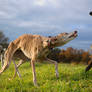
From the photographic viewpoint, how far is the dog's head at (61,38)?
534 cm

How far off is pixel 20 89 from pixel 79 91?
6.03 feet

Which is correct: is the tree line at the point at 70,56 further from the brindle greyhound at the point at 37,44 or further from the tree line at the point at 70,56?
the brindle greyhound at the point at 37,44

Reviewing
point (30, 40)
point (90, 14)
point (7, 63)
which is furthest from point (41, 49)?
point (90, 14)

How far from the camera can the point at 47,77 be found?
23.2 feet

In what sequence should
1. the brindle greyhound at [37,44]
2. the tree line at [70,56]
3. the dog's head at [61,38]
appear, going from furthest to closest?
the tree line at [70,56] < the brindle greyhound at [37,44] < the dog's head at [61,38]

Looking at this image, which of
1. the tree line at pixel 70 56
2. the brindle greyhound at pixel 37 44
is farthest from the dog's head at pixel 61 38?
the tree line at pixel 70 56

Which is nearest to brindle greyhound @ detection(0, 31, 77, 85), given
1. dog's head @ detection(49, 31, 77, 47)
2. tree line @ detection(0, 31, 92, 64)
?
dog's head @ detection(49, 31, 77, 47)

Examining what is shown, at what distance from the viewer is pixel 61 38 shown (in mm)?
5480

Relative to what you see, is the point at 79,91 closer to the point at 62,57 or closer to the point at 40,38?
the point at 40,38

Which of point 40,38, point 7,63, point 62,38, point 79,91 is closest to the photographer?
point 79,91

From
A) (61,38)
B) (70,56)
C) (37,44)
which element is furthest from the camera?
(70,56)

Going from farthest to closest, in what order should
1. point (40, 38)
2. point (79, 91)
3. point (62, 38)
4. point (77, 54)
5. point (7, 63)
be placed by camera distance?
point (77, 54) < point (7, 63) < point (40, 38) < point (62, 38) < point (79, 91)

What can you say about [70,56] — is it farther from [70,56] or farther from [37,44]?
[37,44]

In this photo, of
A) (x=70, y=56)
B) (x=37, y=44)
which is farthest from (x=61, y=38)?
(x=70, y=56)
